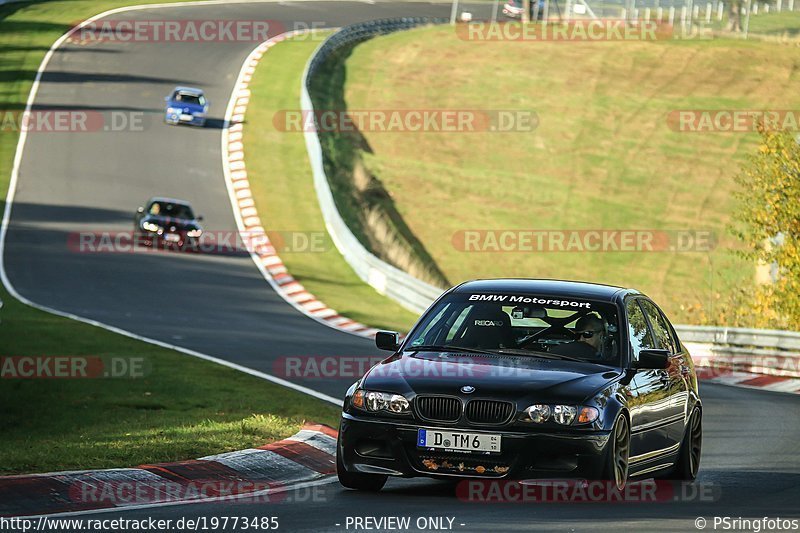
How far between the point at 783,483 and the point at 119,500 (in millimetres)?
5265

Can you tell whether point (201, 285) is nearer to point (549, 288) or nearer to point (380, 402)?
point (549, 288)

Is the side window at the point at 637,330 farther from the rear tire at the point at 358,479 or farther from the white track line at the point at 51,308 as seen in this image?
the white track line at the point at 51,308

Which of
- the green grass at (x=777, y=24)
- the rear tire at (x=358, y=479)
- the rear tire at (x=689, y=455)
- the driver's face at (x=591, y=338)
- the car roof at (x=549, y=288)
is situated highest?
the green grass at (x=777, y=24)

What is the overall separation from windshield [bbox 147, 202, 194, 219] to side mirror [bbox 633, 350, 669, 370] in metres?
27.2

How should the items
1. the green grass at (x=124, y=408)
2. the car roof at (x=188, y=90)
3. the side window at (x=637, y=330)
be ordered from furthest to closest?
the car roof at (x=188, y=90), the green grass at (x=124, y=408), the side window at (x=637, y=330)

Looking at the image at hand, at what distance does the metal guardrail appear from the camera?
2445 cm

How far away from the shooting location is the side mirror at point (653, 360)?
33.7 ft

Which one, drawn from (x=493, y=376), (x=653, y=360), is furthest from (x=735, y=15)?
(x=493, y=376)

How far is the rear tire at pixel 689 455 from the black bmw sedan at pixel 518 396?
0.39ft

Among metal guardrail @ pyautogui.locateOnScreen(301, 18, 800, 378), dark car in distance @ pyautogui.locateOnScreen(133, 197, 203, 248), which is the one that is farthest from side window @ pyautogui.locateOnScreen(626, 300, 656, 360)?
dark car in distance @ pyautogui.locateOnScreen(133, 197, 203, 248)

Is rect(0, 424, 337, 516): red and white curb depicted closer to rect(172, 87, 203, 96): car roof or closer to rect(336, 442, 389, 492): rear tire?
rect(336, 442, 389, 492): rear tire

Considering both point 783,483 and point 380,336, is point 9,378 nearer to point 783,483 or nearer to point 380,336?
point 380,336

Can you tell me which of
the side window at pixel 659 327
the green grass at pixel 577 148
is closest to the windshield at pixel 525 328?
the side window at pixel 659 327

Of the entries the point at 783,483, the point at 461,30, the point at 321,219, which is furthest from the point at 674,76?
the point at 783,483
